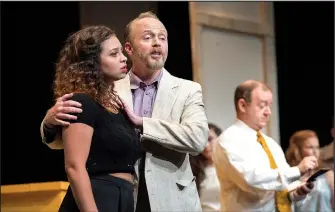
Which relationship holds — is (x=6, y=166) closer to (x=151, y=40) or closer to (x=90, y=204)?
(x=151, y=40)

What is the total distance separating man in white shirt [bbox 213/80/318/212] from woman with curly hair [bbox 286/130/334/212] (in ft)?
2.79

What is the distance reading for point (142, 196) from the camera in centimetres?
347

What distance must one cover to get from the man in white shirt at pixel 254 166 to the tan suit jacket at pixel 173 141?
2.65 ft

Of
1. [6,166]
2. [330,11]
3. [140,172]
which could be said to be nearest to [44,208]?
[140,172]

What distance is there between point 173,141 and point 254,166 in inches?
42.0

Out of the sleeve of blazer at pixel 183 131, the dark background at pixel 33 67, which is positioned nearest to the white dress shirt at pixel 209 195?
the dark background at pixel 33 67

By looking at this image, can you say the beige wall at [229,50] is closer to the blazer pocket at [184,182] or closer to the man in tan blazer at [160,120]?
the man in tan blazer at [160,120]

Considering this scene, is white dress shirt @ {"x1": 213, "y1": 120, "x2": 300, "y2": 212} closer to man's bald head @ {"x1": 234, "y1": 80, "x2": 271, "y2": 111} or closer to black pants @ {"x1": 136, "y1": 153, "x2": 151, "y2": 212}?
man's bald head @ {"x1": 234, "y1": 80, "x2": 271, "y2": 111}

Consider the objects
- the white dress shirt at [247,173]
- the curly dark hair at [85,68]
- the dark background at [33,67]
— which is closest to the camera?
the curly dark hair at [85,68]

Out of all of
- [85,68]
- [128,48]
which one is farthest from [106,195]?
[128,48]

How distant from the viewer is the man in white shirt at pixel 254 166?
4266mm

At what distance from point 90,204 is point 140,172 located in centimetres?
76

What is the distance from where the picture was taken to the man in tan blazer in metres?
3.41

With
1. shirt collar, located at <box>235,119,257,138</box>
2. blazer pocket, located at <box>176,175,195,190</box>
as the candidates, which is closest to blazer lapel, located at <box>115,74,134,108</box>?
blazer pocket, located at <box>176,175,195,190</box>
